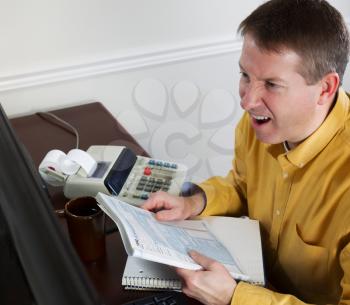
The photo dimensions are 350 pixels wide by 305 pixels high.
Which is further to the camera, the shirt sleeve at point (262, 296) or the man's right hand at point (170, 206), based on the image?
the man's right hand at point (170, 206)

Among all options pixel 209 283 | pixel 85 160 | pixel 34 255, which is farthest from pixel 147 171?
pixel 34 255

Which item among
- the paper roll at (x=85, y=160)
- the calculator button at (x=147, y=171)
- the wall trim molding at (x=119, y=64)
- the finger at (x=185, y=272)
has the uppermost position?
the wall trim molding at (x=119, y=64)

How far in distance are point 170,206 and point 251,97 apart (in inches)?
12.2

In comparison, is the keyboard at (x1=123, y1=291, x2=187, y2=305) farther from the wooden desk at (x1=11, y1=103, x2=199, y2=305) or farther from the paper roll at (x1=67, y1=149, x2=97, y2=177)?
the paper roll at (x1=67, y1=149, x2=97, y2=177)

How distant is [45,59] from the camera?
1.47 m

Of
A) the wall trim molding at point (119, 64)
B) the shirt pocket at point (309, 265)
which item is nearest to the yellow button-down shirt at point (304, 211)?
the shirt pocket at point (309, 265)

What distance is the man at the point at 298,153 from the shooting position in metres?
0.84

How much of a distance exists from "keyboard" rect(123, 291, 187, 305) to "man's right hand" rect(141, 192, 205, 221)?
0.18m

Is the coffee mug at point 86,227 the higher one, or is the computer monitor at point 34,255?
the computer monitor at point 34,255

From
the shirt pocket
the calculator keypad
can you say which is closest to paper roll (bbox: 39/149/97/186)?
the calculator keypad

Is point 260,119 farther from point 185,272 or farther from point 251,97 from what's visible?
point 185,272

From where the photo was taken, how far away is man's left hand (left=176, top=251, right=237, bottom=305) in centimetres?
81

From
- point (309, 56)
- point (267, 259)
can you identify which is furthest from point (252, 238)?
point (309, 56)

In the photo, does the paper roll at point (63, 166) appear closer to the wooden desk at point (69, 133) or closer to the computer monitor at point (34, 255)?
the wooden desk at point (69, 133)
